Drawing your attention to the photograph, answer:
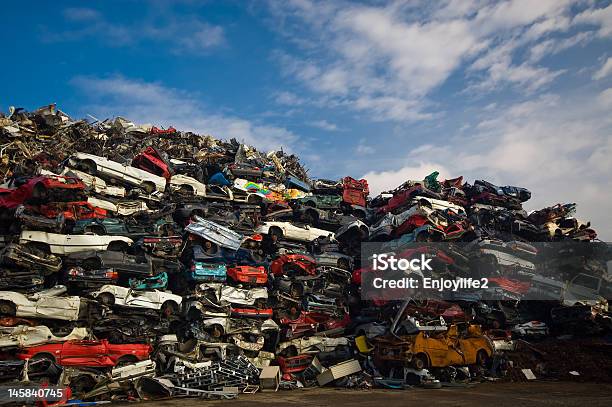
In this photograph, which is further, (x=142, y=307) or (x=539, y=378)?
(x=539, y=378)

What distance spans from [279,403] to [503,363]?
8.60 m

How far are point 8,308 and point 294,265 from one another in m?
9.35

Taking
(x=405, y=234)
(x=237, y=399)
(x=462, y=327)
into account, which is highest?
(x=405, y=234)

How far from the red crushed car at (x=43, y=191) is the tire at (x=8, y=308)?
4964 millimetres

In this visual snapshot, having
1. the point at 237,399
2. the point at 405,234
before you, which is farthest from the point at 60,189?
the point at 405,234

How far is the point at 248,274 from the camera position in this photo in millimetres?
15695

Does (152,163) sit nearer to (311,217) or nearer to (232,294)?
(311,217)

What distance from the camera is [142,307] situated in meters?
13.7

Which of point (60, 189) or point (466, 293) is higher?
point (60, 189)

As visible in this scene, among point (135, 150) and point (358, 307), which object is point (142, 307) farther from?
point (135, 150)

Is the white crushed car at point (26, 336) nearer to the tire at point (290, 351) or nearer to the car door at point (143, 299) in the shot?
the car door at point (143, 299)

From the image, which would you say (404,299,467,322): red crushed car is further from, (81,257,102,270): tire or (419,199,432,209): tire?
(81,257,102,270): tire

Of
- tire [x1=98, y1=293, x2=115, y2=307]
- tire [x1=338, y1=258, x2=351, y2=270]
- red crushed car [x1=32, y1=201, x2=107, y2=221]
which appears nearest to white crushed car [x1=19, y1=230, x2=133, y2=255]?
red crushed car [x1=32, y1=201, x2=107, y2=221]

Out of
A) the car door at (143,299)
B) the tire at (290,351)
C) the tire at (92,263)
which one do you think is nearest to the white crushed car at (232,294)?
the car door at (143,299)
